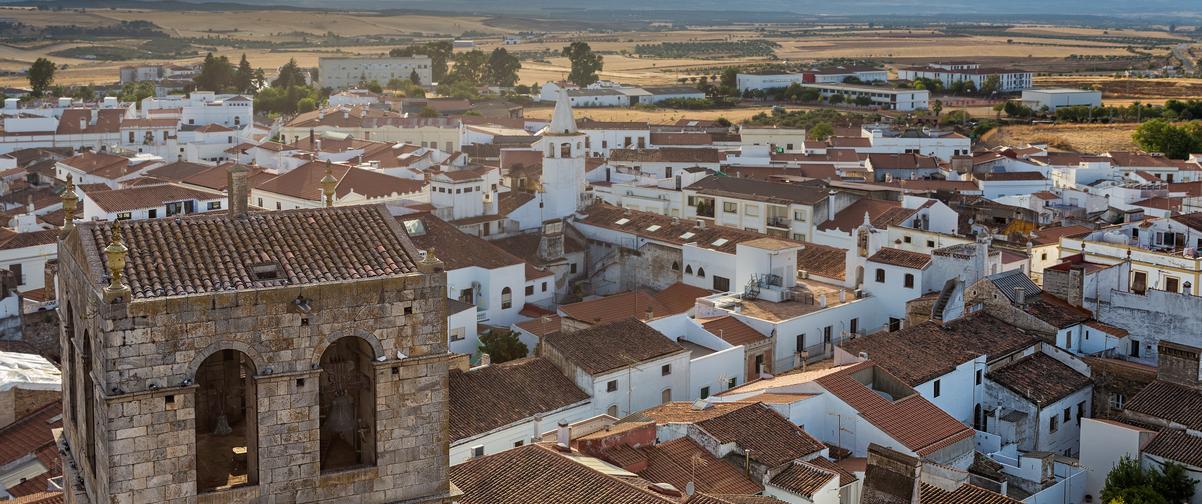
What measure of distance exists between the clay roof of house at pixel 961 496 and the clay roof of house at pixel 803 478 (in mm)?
1553

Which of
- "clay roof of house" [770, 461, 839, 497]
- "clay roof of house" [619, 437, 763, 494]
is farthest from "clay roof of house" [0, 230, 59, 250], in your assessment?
"clay roof of house" [770, 461, 839, 497]

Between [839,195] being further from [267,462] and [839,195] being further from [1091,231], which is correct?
[267,462]

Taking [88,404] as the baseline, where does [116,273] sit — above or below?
above

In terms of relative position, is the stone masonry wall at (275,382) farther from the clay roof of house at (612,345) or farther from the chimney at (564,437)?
the clay roof of house at (612,345)

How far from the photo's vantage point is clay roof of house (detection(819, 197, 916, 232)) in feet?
145

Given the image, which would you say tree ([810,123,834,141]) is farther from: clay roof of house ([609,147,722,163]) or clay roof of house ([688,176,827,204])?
clay roof of house ([688,176,827,204])

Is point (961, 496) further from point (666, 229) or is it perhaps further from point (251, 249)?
point (666, 229)

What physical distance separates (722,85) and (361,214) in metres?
115

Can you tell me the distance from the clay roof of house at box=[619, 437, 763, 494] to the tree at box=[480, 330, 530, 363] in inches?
471

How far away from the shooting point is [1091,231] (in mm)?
40906

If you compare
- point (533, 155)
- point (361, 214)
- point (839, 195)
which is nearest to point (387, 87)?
point (533, 155)

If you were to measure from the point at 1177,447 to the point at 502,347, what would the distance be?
52.7ft

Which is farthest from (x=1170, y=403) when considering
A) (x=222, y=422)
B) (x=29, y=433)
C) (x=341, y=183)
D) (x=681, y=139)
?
(x=681, y=139)

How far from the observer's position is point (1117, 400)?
98.0 feet
